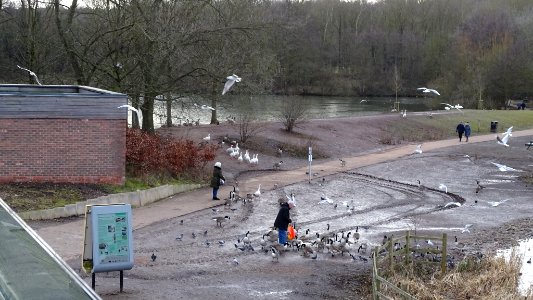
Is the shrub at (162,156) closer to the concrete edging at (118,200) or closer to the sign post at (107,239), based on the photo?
the concrete edging at (118,200)

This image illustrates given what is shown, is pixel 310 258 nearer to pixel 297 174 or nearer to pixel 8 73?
pixel 297 174

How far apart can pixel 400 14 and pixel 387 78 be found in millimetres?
11067

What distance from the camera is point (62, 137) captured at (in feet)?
70.9

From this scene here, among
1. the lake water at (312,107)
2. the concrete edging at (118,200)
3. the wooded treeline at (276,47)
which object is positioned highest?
the wooded treeline at (276,47)

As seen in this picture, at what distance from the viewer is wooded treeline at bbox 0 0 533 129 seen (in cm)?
2989

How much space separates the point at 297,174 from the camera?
30.1 m

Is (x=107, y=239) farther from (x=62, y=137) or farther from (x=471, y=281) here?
(x=62, y=137)

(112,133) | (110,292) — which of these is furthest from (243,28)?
(110,292)

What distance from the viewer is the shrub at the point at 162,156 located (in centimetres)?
2353

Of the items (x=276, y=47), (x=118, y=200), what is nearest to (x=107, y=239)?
(x=118, y=200)

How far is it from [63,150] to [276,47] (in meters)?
37.5

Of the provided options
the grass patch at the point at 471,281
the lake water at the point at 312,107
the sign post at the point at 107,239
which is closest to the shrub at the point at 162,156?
the sign post at the point at 107,239

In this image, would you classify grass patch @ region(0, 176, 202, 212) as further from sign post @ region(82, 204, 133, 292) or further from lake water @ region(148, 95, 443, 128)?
lake water @ region(148, 95, 443, 128)

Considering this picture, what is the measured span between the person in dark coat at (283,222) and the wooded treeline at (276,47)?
41.6ft
